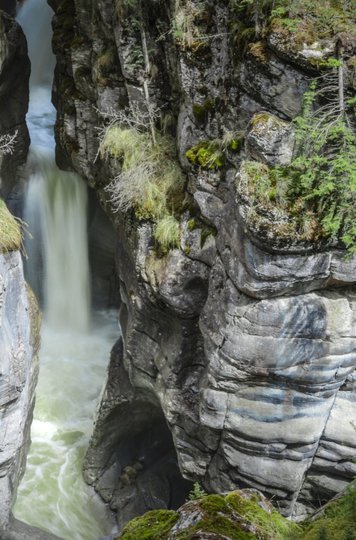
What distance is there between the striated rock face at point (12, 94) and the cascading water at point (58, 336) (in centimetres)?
45

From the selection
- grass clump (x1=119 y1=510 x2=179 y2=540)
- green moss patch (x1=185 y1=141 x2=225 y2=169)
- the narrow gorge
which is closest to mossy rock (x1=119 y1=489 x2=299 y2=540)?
grass clump (x1=119 y1=510 x2=179 y2=540)

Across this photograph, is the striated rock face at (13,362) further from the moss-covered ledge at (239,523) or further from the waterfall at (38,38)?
the waterfall at (38,38)

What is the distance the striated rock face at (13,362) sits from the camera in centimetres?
765

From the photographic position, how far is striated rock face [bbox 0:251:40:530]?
7648 millimetres

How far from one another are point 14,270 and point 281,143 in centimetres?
393

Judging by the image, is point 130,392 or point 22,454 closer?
point 22,454

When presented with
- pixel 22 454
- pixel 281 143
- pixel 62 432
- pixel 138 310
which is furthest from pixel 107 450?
pixel 281 143

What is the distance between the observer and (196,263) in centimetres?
866

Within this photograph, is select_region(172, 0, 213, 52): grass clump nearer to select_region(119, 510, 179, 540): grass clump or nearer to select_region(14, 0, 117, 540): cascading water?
select_region(14, 0, 117, 540): cascading water

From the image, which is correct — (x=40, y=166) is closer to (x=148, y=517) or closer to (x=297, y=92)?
(x=297, y=92)

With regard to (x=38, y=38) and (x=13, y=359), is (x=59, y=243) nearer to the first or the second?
(x=13, y=359)

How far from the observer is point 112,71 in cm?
1009

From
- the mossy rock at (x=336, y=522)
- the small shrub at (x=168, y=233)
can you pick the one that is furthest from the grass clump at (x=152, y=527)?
the small shrub at (x=168, y=233)

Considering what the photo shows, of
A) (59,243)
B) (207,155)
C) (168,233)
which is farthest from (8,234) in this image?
(59,243)
